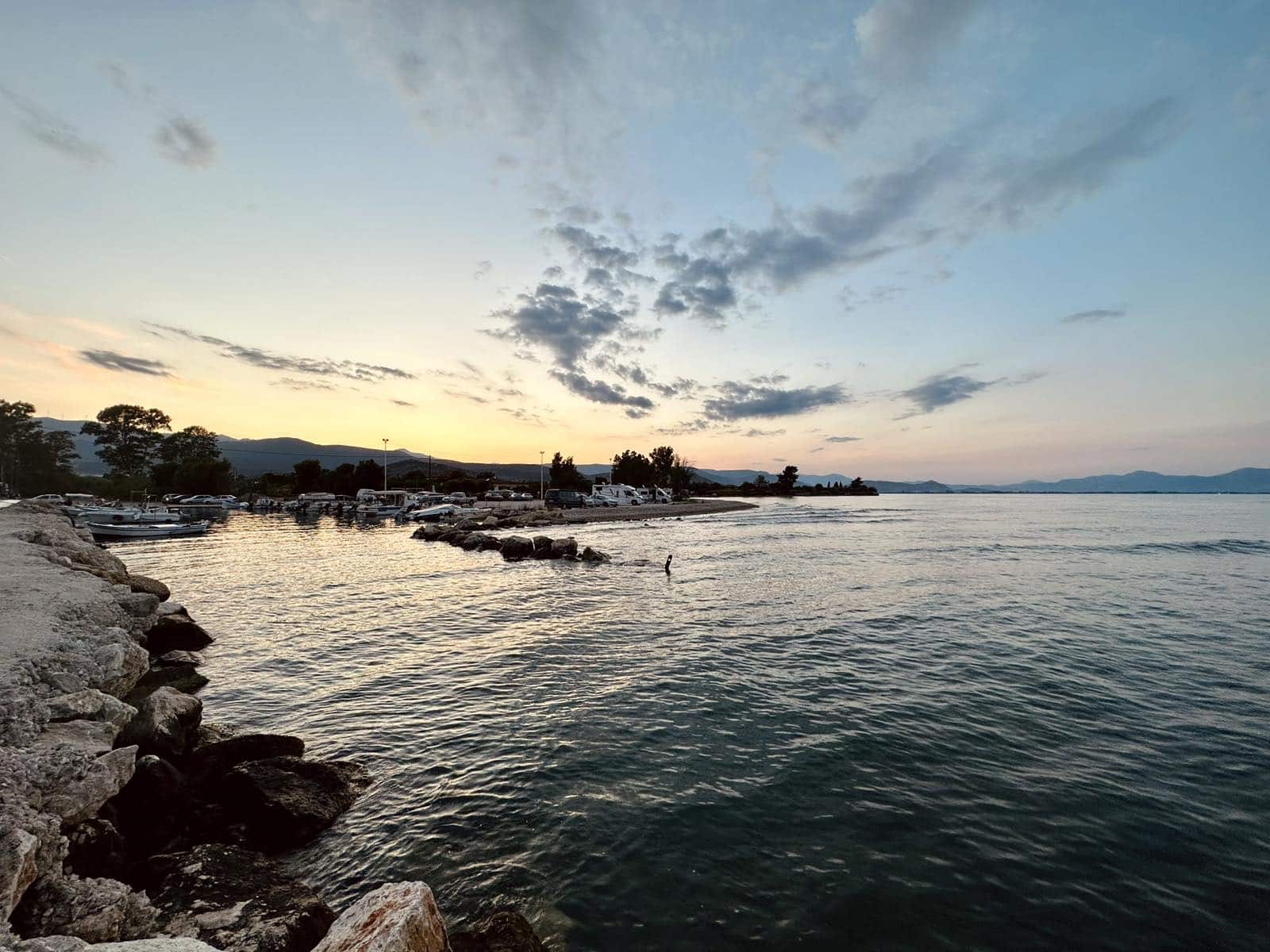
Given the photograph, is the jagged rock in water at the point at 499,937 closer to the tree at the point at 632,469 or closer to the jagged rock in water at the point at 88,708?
the jagged rock in water at the point at 88,708

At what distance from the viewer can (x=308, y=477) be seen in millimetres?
136000

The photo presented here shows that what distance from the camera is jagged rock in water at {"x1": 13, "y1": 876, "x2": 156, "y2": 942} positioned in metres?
5.23

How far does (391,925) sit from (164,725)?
8.58 m

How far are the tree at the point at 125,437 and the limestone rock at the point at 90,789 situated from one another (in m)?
150

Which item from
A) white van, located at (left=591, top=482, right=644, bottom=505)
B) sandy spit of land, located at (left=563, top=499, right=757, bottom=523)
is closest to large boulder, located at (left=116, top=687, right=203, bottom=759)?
sandy spit of land, located at (left=563, top=499, right=757, bottom=523)

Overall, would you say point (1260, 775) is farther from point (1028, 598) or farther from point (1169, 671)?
point (1028, 598)

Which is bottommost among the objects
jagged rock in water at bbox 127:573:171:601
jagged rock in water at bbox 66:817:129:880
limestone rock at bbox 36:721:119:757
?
jagged rock in water at bbox 66:817:129:880

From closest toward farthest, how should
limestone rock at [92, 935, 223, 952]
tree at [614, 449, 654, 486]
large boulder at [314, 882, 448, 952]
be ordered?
limestone rock at [92, 935, 223, 952] → large boulder at [314, 882, 448, 952] → tree at [614, 449, 654, 486]

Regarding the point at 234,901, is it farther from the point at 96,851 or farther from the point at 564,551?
the point at 564,551

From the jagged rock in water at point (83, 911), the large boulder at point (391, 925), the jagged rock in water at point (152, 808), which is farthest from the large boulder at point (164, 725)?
the large boulder at point (391, 925)

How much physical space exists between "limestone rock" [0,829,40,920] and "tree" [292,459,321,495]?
150 m

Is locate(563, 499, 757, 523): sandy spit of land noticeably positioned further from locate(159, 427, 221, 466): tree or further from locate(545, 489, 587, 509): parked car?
locate(159, 427, 221, 466): tree

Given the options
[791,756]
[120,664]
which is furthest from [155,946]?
[120,664]

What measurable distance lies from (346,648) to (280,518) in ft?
275
